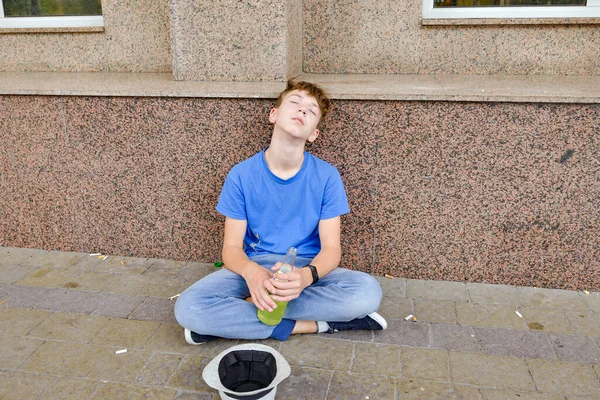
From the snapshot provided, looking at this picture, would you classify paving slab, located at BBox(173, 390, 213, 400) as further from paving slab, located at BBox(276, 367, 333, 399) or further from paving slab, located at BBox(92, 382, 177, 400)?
paving slab, located at BBox(276, 367, 333, 399)

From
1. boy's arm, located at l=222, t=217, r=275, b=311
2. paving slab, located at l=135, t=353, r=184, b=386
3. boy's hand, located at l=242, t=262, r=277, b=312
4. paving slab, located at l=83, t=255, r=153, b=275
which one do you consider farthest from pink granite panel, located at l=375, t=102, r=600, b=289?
paving slab, located at l=83, t=255, r=153, b=275

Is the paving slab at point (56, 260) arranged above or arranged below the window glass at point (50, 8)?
below

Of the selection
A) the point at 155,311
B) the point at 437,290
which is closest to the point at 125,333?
the point at 155,311

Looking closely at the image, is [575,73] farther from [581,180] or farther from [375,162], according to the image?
[375,162]

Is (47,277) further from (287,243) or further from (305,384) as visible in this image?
(305,384)

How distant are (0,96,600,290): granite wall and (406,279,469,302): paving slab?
0.06m

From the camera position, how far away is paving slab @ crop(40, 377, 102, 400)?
2.35 meters

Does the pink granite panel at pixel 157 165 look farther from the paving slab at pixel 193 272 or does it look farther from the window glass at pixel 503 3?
the window glass at pixel 503 3

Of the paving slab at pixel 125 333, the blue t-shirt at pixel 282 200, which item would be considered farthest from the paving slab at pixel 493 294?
the paving slab at pixel 125 333

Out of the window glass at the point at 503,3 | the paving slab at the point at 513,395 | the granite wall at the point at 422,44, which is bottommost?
the paving slab at the point at 513,395

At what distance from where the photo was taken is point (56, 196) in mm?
3676

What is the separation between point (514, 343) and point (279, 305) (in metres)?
1.19

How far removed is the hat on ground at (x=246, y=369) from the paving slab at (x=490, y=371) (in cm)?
83

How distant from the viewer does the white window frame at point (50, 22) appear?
173 inches
